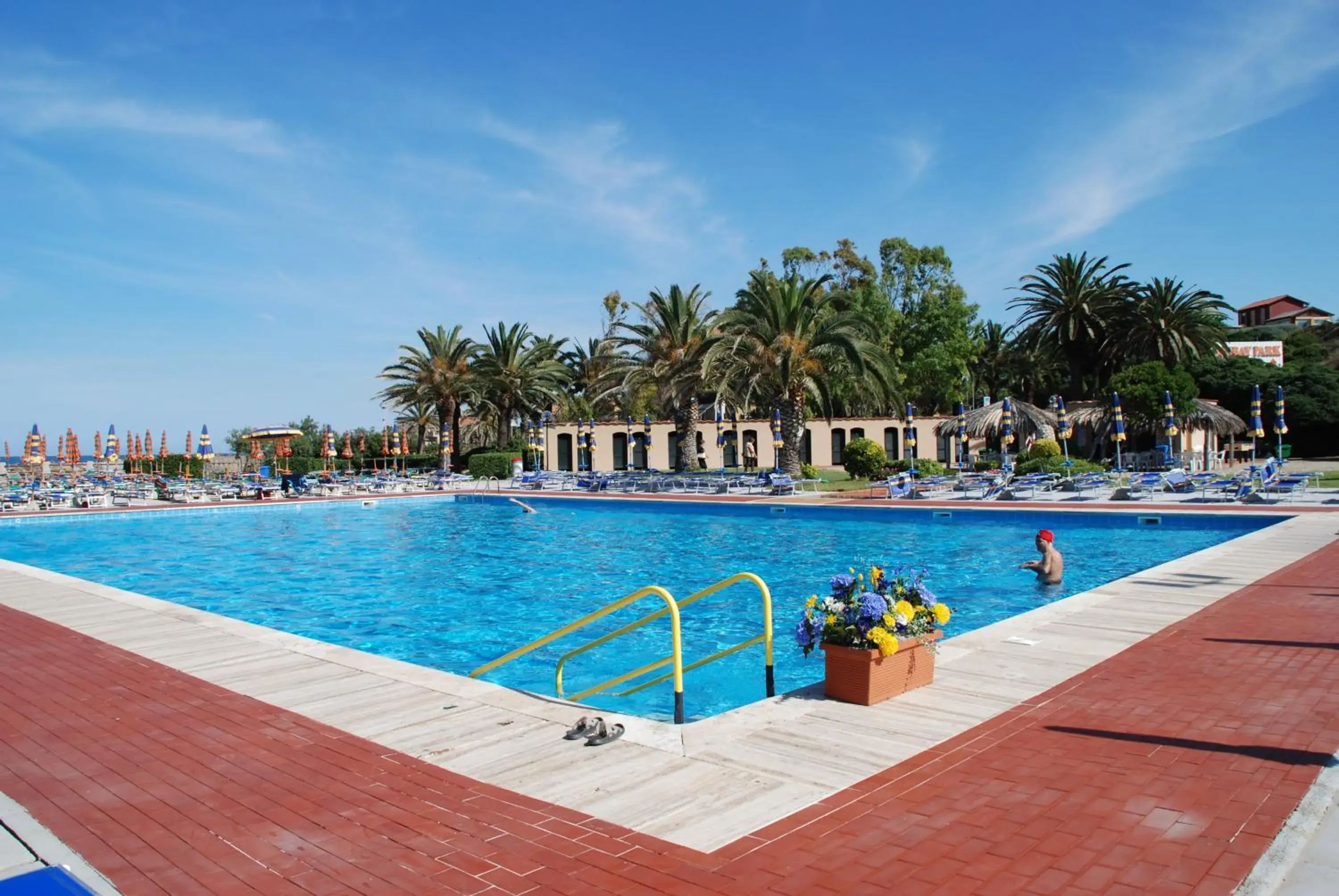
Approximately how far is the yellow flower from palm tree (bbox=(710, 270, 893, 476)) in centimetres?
2531

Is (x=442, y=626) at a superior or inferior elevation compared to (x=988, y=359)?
inferior

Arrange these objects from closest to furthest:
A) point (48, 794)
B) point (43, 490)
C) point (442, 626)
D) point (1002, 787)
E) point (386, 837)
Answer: point (386, 837)
point (1002, 787)
point (48, 794)
point (442, 626)
point (43, 490)

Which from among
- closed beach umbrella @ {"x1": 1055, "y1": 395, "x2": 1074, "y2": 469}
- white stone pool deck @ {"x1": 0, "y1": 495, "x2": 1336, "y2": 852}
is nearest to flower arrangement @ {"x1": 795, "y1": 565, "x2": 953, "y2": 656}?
white stone pool deck @ {"x1": 0, "y1": 495, "x2": 1336, "y2": 852}

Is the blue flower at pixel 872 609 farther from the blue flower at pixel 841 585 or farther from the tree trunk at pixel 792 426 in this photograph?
the tree trunk at pixel 792 426

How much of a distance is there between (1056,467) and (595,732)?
25954 mm

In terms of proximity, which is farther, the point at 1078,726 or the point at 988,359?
the point at 988,359

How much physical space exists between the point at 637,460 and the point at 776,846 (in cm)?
4269

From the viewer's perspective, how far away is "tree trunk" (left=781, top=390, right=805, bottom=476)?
32.8 metres

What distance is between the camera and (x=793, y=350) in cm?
3150

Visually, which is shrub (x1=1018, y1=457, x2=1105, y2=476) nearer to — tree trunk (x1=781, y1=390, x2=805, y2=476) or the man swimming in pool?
tree trunk (x1=781, y1=390, x2=805, y2=476)

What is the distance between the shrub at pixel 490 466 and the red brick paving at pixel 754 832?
120 ft

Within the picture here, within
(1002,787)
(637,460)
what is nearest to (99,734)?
(1002,787)

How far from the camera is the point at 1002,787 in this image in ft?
15.2

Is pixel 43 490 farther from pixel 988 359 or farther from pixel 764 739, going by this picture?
pixel 988 359
